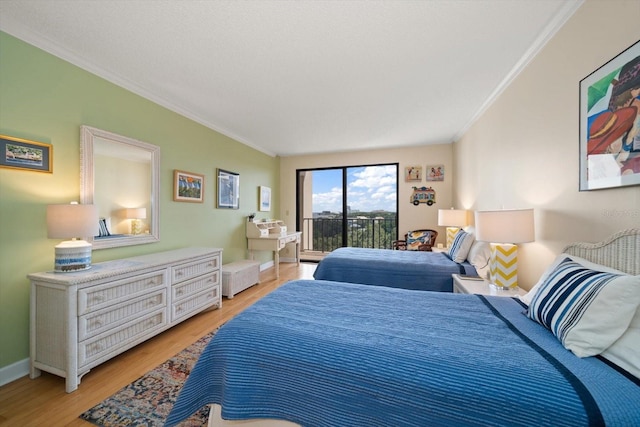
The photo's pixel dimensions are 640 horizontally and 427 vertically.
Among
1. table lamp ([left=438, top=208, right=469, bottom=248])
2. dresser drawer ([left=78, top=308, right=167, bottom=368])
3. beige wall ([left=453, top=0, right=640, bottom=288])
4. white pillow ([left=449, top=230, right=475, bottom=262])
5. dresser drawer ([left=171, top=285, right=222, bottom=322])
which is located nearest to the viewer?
beige wall ([left=453, top=0, right=640, bottom=288])

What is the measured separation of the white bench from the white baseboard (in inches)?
70.4

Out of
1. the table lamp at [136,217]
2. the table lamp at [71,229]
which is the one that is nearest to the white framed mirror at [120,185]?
the table lamp at [136,217]

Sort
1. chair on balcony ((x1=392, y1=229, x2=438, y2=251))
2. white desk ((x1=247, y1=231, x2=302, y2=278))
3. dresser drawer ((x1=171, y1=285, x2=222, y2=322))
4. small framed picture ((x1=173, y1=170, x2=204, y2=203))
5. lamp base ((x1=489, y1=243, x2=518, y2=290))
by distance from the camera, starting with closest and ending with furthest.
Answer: lamp base ((x1=489, y1=243, x2=518, y2=290)), dresser drawer ((x1=171, y1=285, x2=222, y2=322)), small framed picture ((x1=173, y1=170, x2=204, y2=203)), white desk ((x1=247, y1=231, x2=302, y2=278)), chair on balcony ((x1=392, y1=229, x2=438, y2=251))

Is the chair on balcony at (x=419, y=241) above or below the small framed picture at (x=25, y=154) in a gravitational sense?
below

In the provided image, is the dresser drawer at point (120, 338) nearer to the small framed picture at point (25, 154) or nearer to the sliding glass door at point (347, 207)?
the small framed picture at point (25, 154)

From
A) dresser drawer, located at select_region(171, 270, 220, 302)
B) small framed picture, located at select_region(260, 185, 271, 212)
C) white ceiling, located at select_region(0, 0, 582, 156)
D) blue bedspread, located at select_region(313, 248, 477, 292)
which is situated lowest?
dresser drawer, located at select_region(171, 270, 220, 302)

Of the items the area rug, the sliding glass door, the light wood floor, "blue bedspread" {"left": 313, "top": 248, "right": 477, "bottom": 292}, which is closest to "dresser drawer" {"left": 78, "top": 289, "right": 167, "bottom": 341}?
the light wood floor

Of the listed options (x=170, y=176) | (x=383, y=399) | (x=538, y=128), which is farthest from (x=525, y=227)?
(x=170, y=176)

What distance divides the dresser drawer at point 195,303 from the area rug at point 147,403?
0.59 metres

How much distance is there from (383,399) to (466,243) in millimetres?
2485

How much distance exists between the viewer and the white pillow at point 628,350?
33.1 inches

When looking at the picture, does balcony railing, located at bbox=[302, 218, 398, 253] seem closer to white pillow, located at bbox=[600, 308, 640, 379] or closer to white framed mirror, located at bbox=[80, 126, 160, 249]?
white framed mirror, located at bbox=[80, 126, 160, 249]

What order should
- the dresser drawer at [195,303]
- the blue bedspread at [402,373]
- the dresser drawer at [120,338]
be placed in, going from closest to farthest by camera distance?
the blue bedspread at [402,373], the dresser drawer at [120,338], the dresser drawer at [195,303]

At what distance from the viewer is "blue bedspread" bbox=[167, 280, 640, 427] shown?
748 millimetres
